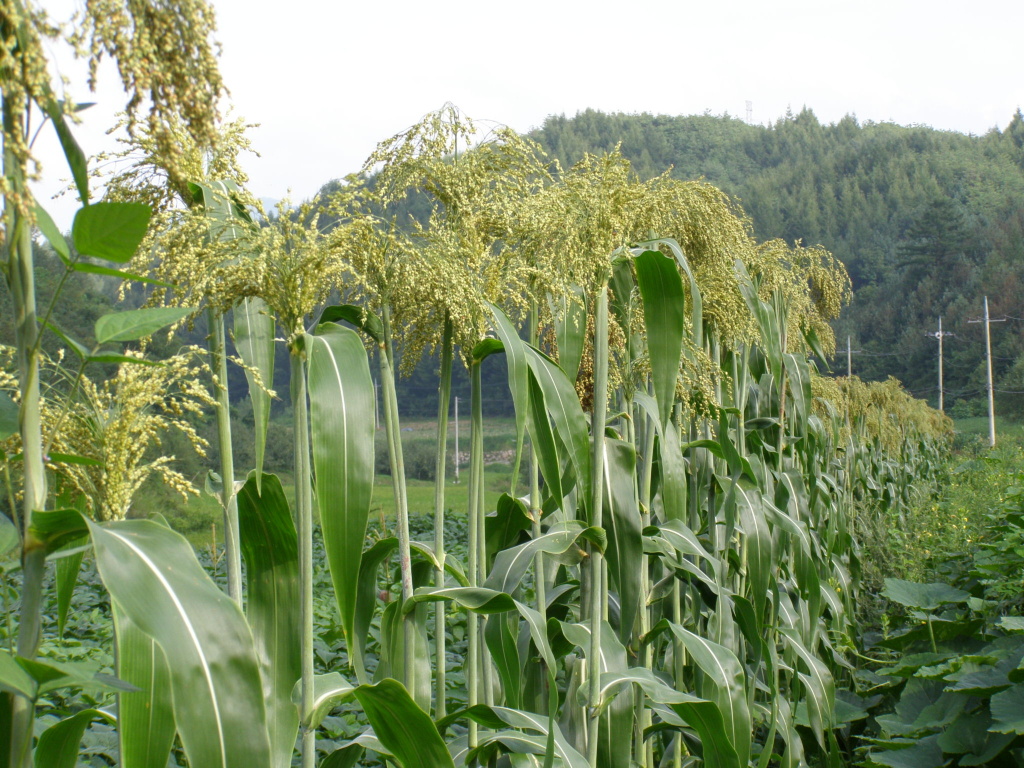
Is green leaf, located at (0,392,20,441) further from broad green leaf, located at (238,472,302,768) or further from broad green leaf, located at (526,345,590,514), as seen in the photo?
broad green leaf, located at (526,345,590,514)

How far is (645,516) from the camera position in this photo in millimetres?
2609

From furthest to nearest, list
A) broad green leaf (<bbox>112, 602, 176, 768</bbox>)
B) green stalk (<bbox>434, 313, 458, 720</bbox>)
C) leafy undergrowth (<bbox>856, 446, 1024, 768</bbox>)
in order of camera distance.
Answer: leafy undergrowth (<bbox>856, 446, 1024, 768</bbox>), green stalk (<bbox>434, 313, 458, 720</bbox>), broad green leaf (<bbox>112, 602, 176, 768</bbox>)

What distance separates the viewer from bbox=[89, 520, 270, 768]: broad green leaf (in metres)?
0.87

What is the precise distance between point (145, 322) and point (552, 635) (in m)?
1.59

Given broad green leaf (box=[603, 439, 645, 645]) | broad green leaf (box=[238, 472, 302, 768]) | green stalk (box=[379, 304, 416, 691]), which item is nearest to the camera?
broad green leaf (box=[238, 472, 302, 768])

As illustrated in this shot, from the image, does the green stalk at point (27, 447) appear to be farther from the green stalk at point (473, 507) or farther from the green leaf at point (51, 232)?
the green stalk at point (473, 507)

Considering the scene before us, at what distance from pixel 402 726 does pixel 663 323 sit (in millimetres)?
1207

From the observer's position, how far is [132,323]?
980mm

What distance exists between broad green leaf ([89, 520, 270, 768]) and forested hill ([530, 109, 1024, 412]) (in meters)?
38.5

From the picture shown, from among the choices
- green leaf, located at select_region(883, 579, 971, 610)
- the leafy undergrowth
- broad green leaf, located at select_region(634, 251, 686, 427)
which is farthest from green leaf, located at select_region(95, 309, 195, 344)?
green leaf, located at select_region(883, 579, 971, 610)

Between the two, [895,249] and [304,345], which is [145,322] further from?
[895,249]

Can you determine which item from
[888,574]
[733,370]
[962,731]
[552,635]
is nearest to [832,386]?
[888,574]

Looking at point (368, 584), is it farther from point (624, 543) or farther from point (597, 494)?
point (624, 543)

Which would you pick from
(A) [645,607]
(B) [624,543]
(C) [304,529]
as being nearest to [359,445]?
(C) [304,529]
